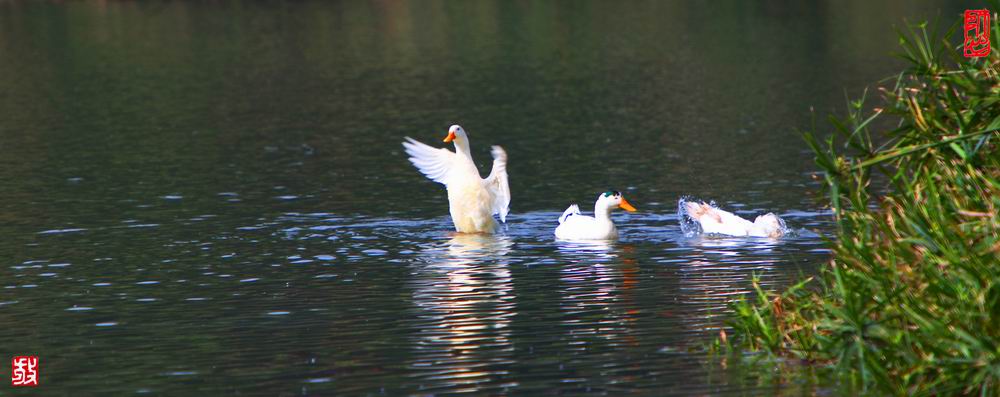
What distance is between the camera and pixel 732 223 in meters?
19.6

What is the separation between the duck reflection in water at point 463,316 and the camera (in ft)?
41.0

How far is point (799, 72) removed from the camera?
150ft

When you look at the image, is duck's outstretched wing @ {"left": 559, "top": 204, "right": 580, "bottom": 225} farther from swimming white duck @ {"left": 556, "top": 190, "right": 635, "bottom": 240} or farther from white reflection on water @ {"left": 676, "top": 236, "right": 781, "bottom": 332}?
white reflection on water @ {"left": 676, "top": 236, "right": 781, "bottom": 332}

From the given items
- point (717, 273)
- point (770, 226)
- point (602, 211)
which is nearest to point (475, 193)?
point (602, 211)

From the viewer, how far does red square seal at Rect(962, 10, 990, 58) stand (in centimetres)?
1220

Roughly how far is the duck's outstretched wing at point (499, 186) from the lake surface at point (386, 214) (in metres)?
0.48

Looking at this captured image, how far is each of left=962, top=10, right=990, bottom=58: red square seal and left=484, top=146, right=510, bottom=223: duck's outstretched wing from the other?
9002mm

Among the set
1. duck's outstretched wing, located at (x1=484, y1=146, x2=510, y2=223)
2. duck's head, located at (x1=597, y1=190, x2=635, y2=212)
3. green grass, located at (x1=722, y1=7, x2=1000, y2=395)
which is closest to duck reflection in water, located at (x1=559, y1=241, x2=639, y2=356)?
duck's head, located at (x1=597, y1=190, x2=635, y2=212)

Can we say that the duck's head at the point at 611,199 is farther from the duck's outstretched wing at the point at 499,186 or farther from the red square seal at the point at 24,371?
the red square seal at the point at 24,371

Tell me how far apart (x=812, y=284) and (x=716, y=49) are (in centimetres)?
3997

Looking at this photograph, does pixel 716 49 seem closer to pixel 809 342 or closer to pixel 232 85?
pixel 232 85

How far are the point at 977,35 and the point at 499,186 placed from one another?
9575 mm

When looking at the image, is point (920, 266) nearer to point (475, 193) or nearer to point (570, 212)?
point (570, 212)

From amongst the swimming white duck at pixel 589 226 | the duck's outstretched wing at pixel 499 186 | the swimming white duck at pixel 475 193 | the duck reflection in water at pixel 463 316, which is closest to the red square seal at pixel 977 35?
the duck reflection in water at pixel 463 316
